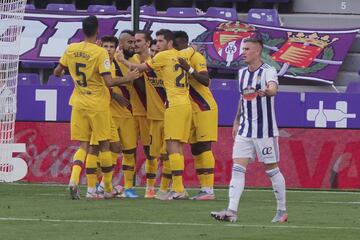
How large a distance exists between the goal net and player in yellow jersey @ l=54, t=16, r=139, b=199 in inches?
80.5

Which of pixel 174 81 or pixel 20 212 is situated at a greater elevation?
pixel 174 81

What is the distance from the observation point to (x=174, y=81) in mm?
14500

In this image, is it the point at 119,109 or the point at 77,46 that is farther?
the point at 119,109

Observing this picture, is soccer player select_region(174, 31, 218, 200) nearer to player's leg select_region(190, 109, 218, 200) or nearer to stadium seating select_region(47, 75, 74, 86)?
player's leg select_region(190, 109, 218, 200)

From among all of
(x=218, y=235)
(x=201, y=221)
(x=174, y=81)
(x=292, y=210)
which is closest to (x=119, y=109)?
(x=174, y=81)

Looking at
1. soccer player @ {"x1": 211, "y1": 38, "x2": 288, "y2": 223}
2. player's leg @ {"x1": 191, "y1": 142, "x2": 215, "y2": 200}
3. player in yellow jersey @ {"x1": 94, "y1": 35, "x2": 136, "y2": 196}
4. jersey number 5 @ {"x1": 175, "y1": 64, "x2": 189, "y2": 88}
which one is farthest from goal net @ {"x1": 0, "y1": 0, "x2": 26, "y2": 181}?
soccer player @ {"x1": 211, "y1": 38, "x2": 288, "y2": 223}

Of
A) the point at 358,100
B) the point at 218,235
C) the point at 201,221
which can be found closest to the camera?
the point at 218,235

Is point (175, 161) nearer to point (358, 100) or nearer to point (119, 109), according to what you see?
point (119, 109)

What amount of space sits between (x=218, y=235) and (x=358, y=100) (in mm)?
8362

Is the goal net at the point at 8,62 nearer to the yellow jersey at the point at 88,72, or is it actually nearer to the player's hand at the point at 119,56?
the player's hand at the point at 119,56

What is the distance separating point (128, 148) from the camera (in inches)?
595

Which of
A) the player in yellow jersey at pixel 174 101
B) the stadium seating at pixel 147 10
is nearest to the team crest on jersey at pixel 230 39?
the stadium seating at pixel 147 10

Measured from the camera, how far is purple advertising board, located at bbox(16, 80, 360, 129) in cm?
1781

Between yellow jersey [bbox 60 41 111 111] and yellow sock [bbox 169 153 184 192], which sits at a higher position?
yellow jersey [bbox 60 41 111 111]
